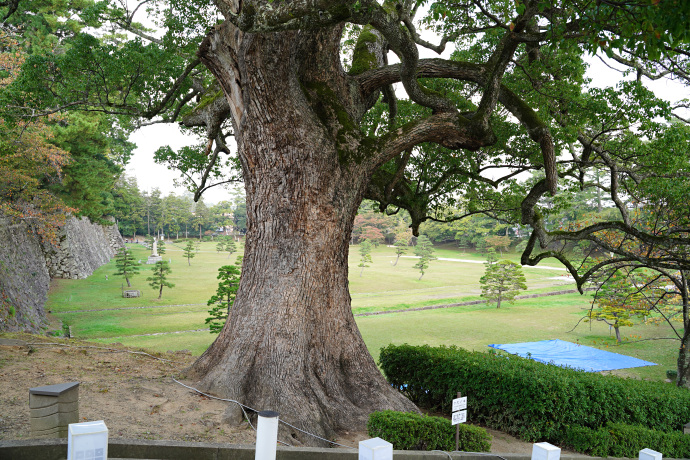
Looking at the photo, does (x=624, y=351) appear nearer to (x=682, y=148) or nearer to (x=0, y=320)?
(x=682, y=148)

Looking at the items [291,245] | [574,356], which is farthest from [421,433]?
[574,356]

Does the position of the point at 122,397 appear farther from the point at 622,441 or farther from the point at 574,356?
the point at 574,356

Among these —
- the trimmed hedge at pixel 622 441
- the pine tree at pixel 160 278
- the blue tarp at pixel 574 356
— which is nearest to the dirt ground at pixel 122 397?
the trimmed hedge at pixel 622 441

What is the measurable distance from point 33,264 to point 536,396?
1804cm

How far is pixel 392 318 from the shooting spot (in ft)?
74.2

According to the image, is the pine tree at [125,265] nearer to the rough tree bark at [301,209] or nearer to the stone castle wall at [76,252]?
the stone castle wall at [76,252]

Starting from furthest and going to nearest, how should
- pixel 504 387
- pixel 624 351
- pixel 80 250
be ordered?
pixel 80 250
pixel 624 351
pixel 504 387

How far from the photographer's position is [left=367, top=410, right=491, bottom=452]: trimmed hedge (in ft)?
14.1

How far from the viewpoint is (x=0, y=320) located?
10477 mm

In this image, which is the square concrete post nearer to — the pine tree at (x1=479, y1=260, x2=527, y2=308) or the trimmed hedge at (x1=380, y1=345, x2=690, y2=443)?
the trimmed hedge at (x1=380, y1=345, x2=690, y2=443)

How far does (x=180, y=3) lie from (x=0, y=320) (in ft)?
26.1

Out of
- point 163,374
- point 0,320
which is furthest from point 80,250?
point 163,374

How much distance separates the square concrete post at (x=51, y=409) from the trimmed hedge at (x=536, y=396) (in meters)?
5.10

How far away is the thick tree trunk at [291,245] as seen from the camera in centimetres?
552
